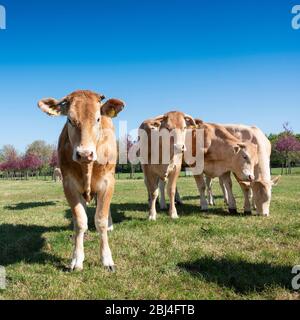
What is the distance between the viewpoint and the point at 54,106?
20.0ft

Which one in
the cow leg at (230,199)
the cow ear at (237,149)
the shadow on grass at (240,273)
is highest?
the cow ear at (237,149)

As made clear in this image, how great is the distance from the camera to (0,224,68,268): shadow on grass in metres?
6.00

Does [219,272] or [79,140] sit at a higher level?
[79,140]

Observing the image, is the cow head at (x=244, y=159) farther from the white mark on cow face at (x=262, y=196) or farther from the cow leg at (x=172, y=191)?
the cow leg at (x=172, y=191)

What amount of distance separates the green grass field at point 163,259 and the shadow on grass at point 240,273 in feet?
0.04

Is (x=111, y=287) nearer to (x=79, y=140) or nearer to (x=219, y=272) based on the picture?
(x=219, y=272)

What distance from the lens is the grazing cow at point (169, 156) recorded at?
9.25 meters

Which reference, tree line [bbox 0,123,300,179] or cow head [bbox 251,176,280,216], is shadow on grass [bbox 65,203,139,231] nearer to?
cow head [bbox 251,176,280,216]

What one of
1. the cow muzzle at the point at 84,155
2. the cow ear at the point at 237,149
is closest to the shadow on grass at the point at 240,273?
the cow muzzle at the point at 84,155

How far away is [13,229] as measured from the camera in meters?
8.66
